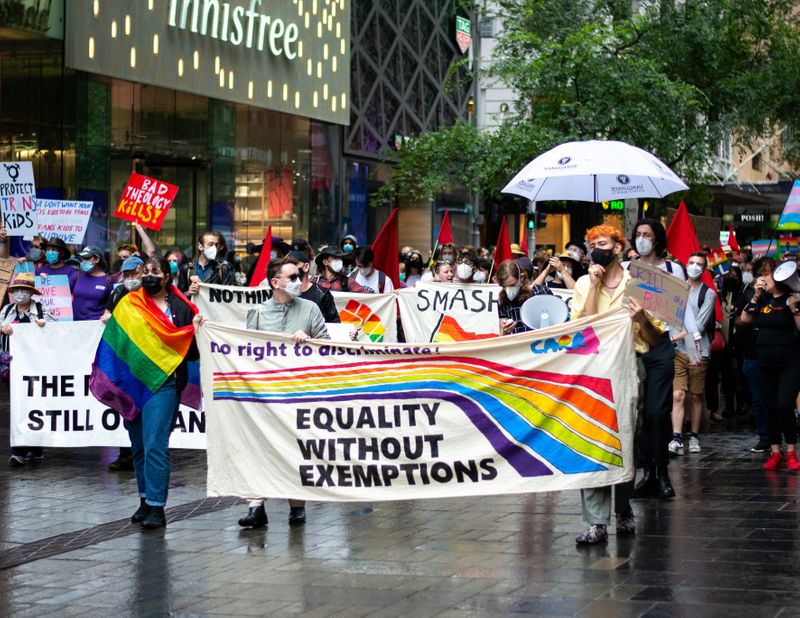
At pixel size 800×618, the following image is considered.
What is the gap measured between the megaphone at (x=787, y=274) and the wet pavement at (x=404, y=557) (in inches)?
68.3

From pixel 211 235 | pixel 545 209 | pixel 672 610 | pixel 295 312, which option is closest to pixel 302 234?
pixel 545 209

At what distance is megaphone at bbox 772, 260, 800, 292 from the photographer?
38.9 ft

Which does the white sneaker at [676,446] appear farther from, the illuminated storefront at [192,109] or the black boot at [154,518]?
the illuminated storefront at [192,109]

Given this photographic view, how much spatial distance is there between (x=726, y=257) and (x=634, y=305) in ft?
45.8

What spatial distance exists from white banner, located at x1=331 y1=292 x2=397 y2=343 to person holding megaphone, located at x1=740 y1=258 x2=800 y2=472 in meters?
4.99

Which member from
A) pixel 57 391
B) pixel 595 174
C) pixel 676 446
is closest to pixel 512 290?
pixel 676 446

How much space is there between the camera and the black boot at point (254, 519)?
9242 millimetres

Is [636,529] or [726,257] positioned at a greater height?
[726,257]

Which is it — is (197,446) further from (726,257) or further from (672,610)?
(726,257)

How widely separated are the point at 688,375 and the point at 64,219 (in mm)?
8677

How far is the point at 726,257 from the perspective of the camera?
21984 millimetres

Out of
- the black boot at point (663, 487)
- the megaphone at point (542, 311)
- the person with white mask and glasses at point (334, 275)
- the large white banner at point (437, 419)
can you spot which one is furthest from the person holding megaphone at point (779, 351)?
the person with white mask and glasses at point (334, 275)

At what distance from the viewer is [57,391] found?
12555 mm

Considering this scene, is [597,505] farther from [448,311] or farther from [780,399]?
[448,311]
